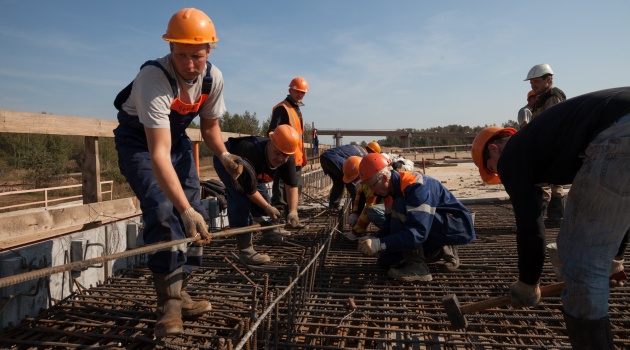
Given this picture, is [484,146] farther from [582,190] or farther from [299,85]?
[299,85]

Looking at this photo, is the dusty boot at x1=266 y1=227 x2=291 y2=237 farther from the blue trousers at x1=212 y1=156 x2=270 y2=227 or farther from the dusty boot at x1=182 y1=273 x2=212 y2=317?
the dusty boot at x1=182 y1=273 x2=212 y2=317

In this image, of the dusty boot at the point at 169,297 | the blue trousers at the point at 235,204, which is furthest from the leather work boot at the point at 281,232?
the dusty boot at the point at 169,297

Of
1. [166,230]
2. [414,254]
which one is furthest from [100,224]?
[414,254]

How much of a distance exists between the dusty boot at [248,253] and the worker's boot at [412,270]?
3.40 feet

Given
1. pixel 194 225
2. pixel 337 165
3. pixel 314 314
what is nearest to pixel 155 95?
pixel 194 225

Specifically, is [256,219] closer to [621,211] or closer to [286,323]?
[286,323]

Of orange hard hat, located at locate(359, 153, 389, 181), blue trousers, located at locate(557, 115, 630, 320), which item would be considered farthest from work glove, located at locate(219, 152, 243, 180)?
blue trousers, located at locate(557, 115, 630, 320)

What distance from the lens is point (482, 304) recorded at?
2109 mm

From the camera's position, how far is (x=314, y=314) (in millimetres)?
2584

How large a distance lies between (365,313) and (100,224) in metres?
2.11

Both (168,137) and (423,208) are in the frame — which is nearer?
(168,137)

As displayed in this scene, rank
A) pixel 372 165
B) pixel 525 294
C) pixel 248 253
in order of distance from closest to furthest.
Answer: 1. pixel 525 294
2. pixel 372 165
3. pixel 248 253

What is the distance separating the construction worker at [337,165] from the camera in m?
5.79

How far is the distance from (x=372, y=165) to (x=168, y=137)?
1.69m
